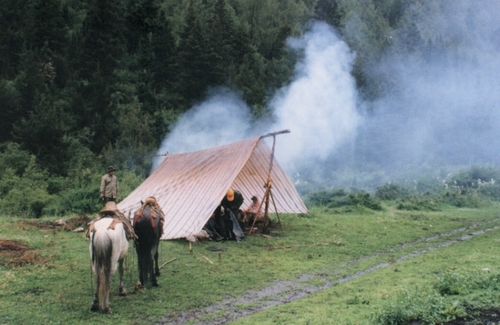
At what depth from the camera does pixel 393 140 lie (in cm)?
3769

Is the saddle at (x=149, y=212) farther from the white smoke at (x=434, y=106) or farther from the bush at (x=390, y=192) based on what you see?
the white smoke at (x=434, y=106)

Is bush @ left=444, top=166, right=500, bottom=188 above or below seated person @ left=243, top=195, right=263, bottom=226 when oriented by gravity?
above

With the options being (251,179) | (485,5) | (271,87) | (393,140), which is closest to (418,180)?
(393,140)

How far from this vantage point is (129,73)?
3694 cm

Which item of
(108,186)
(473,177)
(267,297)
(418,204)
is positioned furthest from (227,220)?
(473,177)

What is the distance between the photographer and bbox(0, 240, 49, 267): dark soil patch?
31.4ft

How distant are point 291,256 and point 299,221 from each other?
6073 millimetres

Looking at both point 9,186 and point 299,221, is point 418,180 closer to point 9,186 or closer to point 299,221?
point 299,221

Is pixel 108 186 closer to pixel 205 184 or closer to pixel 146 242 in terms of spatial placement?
pixel 205 184

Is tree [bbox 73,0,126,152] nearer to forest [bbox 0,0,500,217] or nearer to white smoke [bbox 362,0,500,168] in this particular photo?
forest [bbox 0,0,500,217]

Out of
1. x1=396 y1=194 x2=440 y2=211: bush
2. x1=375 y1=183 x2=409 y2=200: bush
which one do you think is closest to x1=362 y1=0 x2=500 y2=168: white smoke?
x1=375 y1=183 x2=409 y2=200: bush

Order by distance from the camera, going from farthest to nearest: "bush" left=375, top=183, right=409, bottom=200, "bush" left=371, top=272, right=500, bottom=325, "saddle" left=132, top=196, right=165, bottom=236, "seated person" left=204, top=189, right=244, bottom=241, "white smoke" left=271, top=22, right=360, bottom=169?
"bush" left=375, top=183, right=409, bottom=200 → "white smoke" left=271, top=22, right=360, bottom=169 → "seated person" left=204, top=189, right=244, bottom=241 → "saddle" left=132, top=196, right=165, bottom=236 → "bush" left=371, top=272, right=500, bottom=325

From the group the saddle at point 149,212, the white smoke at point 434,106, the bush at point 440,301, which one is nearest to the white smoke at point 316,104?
the white smoke at point 434,106

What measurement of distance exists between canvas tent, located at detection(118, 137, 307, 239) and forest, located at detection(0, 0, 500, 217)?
4.61 m
